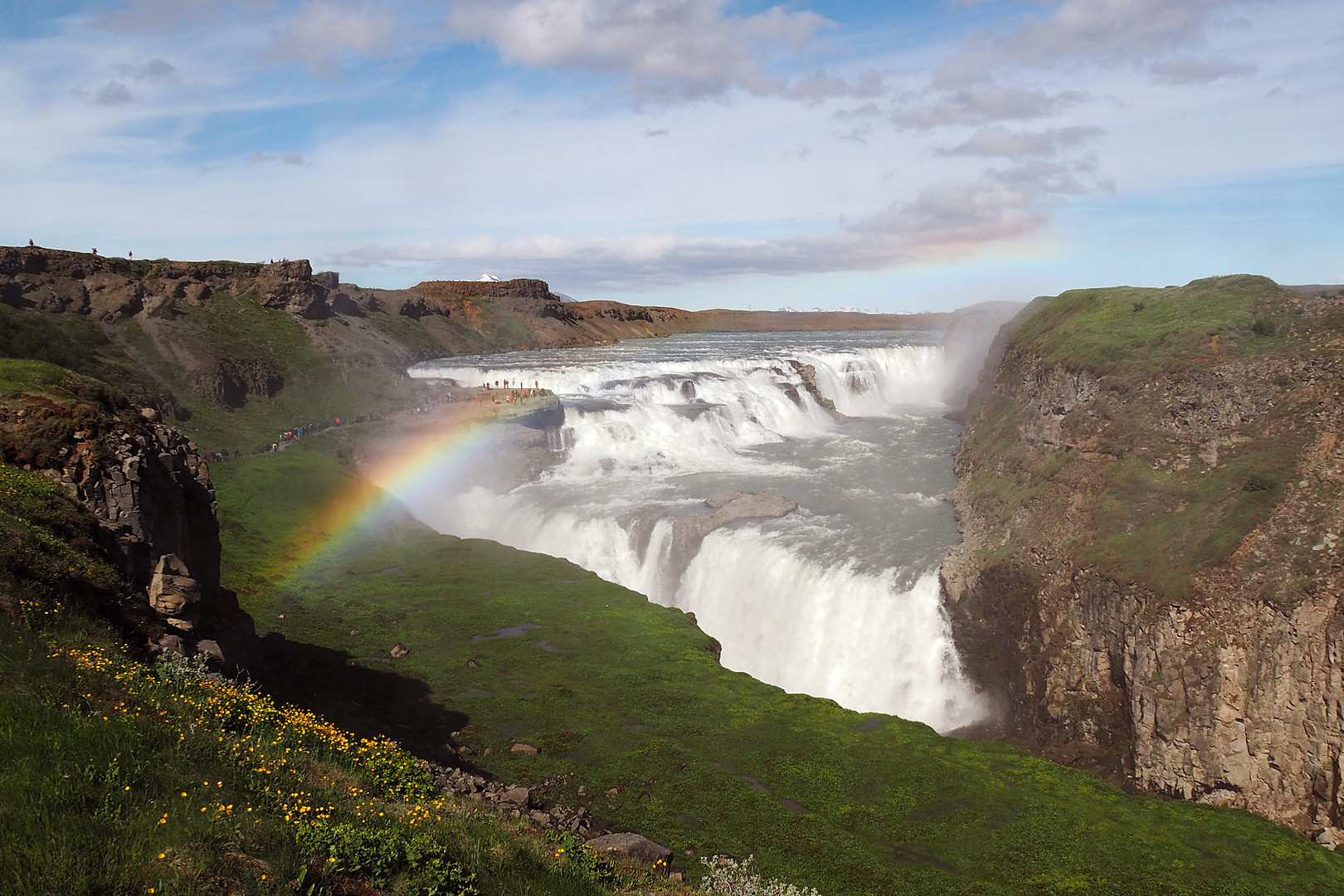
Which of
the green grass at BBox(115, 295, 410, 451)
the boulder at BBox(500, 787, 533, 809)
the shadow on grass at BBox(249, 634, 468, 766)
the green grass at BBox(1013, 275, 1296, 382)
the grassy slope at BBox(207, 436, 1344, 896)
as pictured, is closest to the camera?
the boulder at BBox(500, 787, 533, 809)

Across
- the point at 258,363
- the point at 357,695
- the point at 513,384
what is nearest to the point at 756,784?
the point at 357,695

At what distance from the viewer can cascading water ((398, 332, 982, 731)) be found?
30031mm

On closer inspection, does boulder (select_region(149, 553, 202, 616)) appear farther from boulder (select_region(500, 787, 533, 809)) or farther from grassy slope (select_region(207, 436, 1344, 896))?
grassy slope (select_region(207, 436, 1344, 896))

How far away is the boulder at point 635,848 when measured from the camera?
12758 mm

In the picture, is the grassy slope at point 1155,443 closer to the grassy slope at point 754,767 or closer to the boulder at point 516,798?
the grassy slope at point 754,767

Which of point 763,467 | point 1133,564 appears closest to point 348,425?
point 763,467

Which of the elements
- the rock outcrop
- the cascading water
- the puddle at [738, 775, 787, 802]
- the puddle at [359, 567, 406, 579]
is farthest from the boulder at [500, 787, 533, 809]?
the rock outcrop

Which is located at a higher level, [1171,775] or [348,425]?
[348,425]

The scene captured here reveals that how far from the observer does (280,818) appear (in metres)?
8.06

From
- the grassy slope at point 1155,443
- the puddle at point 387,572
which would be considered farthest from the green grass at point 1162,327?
the puddle at point 387,572

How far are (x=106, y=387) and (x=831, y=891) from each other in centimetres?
1919

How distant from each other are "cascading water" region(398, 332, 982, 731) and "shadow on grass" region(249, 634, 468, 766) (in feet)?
45.4

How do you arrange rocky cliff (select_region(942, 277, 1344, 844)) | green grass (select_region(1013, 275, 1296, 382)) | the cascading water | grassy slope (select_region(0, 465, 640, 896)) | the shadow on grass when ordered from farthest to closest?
green grass (select_region(1013, 275, 1296, 382)), the cascading water, rocky cliff (select_region(942, 277, 1344, 844)), the shadow on grass, grassy slope (select_region(0, 465, 640, 896))

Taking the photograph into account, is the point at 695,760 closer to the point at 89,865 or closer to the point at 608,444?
the point at 89,865
